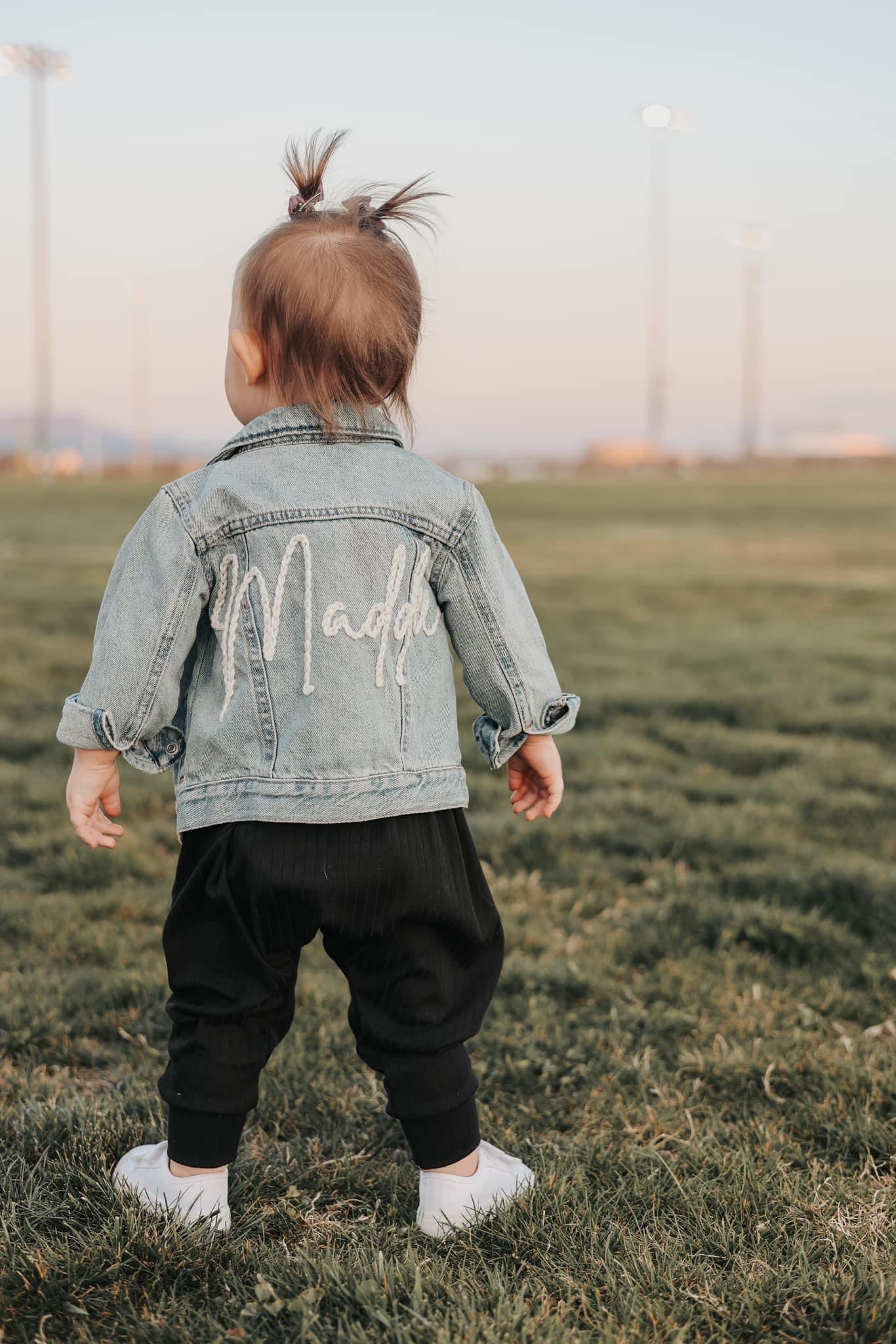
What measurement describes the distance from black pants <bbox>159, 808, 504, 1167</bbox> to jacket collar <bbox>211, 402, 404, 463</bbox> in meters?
0.63

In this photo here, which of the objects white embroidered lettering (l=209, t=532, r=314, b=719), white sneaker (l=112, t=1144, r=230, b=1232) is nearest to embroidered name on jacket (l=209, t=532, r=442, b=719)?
white embroidered lettering (l=209, t=532, r=314, b=719)

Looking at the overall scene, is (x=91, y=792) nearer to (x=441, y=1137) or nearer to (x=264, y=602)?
(x=264, y=602)

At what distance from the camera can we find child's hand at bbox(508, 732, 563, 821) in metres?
2.26

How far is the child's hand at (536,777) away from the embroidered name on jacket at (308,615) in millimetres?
306

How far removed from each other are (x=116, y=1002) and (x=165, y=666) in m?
1.37

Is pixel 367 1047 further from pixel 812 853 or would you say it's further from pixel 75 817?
pixel 812 853

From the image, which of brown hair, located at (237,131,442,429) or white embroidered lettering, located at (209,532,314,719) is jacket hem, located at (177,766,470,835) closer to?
white embroidered lettering, located at (209,532,314,719)

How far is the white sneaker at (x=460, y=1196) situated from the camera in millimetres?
2129

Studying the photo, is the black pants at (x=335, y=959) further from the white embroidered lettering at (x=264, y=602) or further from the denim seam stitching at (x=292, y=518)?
the denim seam stitching at (x=292, y=518)

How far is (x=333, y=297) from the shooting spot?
200 centimetres

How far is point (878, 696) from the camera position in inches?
255

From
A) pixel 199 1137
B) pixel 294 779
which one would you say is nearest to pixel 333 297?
pixel 294 779

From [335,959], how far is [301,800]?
0.34 metres

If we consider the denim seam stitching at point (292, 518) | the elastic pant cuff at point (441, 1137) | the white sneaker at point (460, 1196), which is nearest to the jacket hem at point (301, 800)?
the denim seam stitching at point (292, 518)
